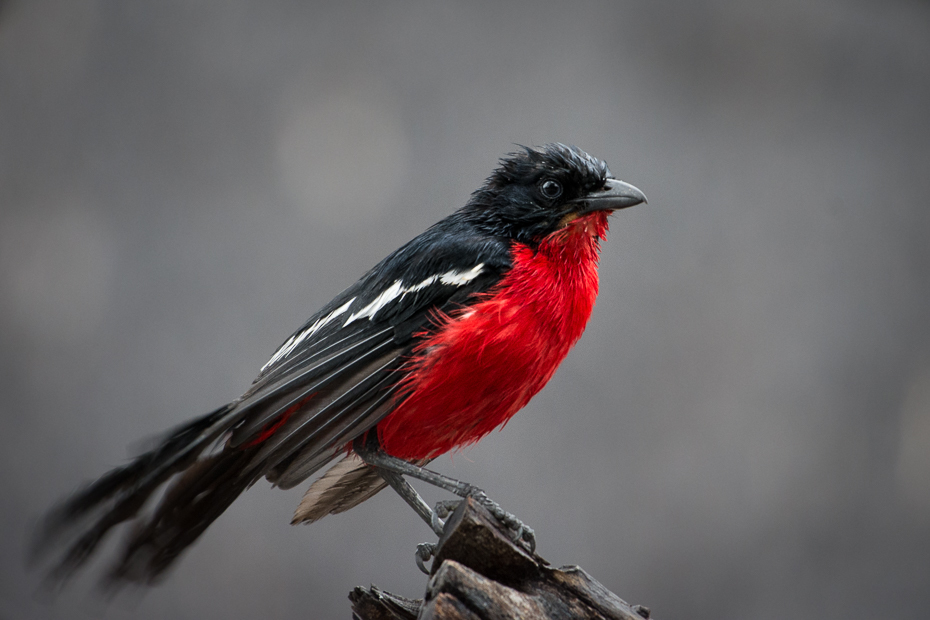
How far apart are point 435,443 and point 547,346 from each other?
16.0 inches

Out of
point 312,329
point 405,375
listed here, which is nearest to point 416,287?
point 405,375

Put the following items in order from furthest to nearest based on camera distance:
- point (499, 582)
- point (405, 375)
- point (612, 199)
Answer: point (612, 199)
point (405, 375)
point (499, 582)

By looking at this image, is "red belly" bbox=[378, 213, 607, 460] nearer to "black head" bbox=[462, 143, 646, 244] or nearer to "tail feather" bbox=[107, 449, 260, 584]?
"black head" bbox=[462, 143, 646, 244]

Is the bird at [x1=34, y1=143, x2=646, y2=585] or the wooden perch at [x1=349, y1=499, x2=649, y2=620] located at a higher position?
the bird at [x1=34, y1=143, x2=646, y2=585]

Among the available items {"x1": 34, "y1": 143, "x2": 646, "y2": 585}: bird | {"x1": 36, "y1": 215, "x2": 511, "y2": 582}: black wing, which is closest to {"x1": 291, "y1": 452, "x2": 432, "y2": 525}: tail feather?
{"x1": 34, "y1": 143, "x2": 646, "y2": 585}: bird

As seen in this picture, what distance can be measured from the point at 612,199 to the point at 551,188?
0.17 m

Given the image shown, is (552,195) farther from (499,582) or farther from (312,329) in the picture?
(499,582)

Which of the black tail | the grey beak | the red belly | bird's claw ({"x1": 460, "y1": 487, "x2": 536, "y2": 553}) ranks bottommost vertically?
the black tail

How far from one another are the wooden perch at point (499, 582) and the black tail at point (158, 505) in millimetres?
536

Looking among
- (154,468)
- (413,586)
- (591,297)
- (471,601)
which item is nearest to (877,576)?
(413,586)

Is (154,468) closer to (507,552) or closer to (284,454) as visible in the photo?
Result: (284,454)

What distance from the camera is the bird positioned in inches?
63.8

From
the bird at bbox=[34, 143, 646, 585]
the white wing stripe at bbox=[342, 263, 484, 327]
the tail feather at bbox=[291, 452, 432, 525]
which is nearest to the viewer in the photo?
the bird at bbox=[34, 143, 646, 585]

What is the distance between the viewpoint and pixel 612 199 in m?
1.88
